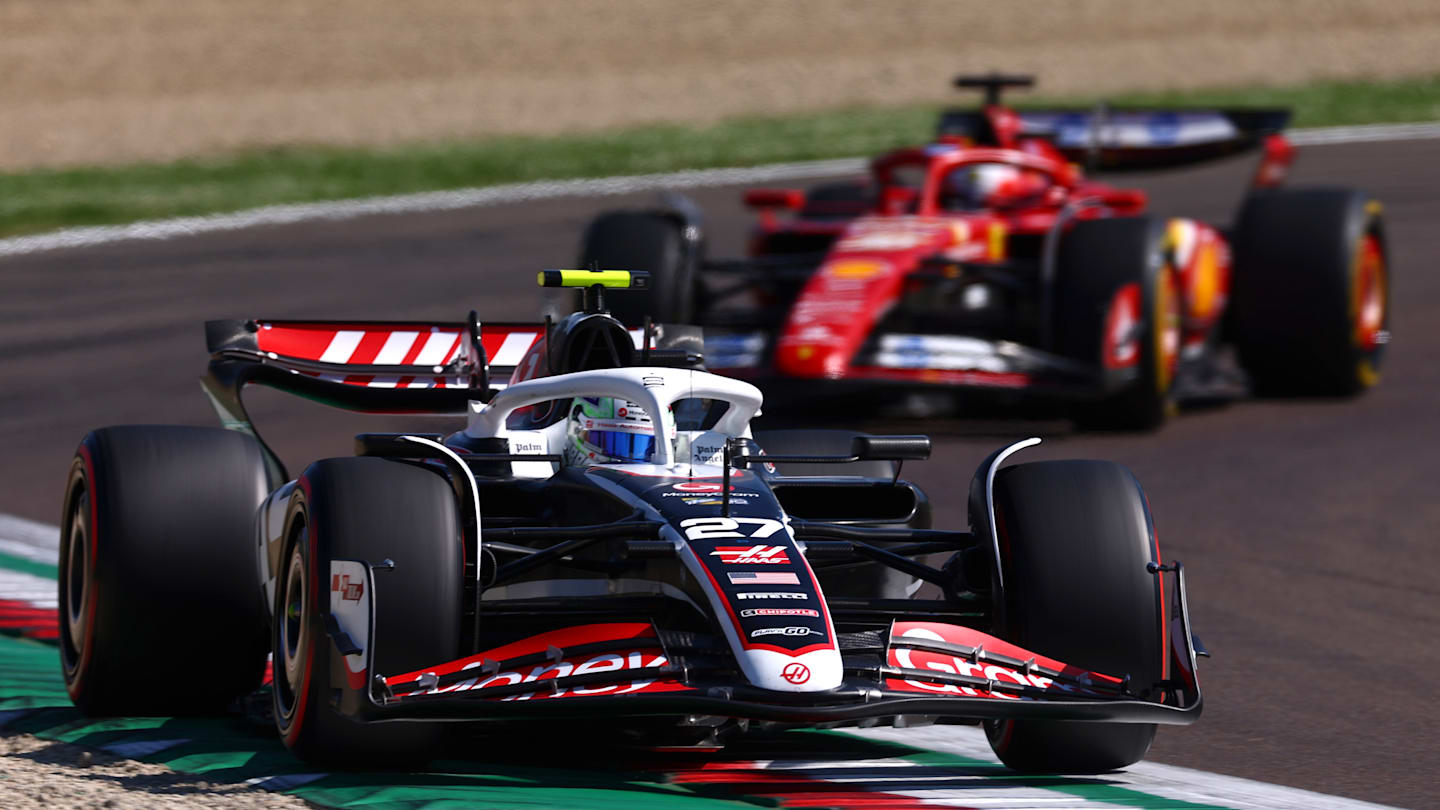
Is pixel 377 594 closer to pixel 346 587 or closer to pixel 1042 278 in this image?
pixel 346 587

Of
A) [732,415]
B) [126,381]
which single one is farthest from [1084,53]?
[732,415]

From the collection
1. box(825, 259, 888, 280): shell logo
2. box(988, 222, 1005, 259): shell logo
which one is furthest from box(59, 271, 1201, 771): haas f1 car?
box(988, 222, 1005, 259): shell logo

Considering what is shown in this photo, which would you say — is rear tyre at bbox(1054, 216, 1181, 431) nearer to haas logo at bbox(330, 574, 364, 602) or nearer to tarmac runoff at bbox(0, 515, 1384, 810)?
tarmac runoff at bbox(0, 515, 1384, 810)

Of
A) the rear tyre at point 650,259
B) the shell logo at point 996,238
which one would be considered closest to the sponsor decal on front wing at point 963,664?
the rear tyre at point 650,259

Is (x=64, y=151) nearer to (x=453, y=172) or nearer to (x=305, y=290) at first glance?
(x=453, y=172)

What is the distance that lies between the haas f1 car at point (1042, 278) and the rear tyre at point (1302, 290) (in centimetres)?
1

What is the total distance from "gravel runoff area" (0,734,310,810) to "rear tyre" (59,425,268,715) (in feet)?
1.34

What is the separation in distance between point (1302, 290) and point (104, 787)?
9.85 meters

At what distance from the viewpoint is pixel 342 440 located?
1349 cm

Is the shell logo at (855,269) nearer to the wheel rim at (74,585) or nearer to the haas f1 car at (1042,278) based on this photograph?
the haas f1 car at (1042,278)

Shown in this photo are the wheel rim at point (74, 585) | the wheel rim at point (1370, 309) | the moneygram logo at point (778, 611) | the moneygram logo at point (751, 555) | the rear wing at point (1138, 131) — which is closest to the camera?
the moneygram logo at point (778, 611)

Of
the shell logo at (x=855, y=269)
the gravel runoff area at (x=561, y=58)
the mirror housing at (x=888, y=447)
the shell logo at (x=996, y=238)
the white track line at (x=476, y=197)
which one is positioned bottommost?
the mirror housing at (x=888, y=447)

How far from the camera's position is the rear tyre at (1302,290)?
14.1m

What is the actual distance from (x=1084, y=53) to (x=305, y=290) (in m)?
19.5
